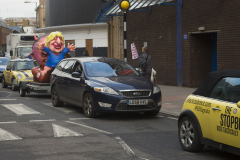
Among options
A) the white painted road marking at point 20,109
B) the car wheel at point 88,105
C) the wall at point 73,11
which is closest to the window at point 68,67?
the white painted road marking at point 20,109

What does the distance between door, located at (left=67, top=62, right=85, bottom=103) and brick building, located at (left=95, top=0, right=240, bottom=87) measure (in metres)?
7.23

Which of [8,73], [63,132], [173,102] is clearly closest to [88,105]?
[63,132]

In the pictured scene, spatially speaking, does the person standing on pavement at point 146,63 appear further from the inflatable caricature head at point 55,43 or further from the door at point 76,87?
the inflatable caricature head at point 55,43

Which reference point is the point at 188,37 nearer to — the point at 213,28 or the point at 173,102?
the point at 213,28

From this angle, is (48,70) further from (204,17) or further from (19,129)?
(19,129)

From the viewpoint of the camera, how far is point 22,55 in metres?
28.4

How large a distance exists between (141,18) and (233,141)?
59.9 feet

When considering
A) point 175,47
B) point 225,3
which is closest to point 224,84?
point 225,3

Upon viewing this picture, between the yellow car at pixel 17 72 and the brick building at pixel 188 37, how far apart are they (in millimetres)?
5782

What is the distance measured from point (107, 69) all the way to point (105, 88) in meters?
1.48

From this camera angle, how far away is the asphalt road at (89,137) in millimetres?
6590

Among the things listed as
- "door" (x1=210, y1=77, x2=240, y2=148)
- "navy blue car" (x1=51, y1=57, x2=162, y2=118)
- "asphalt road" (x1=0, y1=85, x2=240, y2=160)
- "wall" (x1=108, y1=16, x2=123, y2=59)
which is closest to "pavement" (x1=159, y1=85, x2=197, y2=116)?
"asphalt road" (x1=0, y1=85, x2=240, y2=160)

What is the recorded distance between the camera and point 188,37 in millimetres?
19375

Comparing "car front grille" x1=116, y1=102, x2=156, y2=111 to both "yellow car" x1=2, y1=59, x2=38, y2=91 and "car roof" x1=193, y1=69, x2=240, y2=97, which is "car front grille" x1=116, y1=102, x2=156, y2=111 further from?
"yellow car" x1=2, y1=59, x2=38, y2=91
